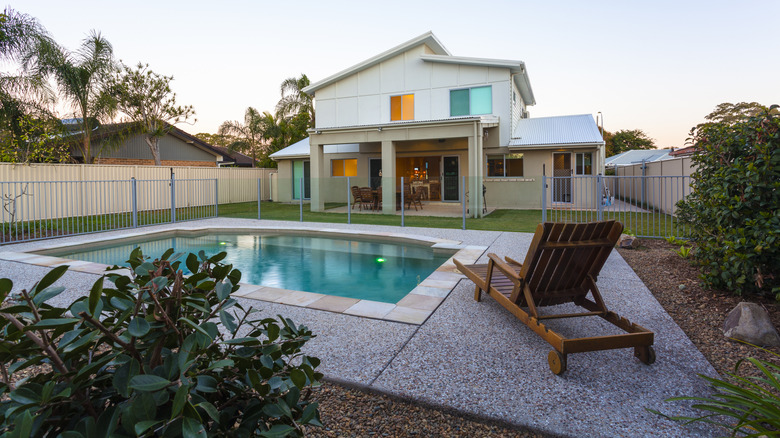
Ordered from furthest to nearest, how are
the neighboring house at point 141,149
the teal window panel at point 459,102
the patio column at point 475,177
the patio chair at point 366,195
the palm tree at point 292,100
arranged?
the palm tree at point 292,100 → the neighboring house at point 141,149 → the teal window panel at point 459,102 → the patio chair at point 366,195 → the patio column at point 475,177

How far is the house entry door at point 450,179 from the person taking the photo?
17.6m

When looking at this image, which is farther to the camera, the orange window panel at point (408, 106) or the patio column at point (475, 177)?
the orange window panel at point (408, 106)

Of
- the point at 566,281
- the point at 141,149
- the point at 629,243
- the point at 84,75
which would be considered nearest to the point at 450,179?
the point at 629,243

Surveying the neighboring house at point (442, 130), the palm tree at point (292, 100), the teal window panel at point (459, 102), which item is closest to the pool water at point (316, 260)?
the neighboring house at point (442, 130)

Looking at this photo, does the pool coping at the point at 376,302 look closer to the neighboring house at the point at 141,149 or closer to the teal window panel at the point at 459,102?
the teal window panel at the point at 459,102

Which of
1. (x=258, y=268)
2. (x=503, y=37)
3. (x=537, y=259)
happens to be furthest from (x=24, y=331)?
(x=503, y=37)

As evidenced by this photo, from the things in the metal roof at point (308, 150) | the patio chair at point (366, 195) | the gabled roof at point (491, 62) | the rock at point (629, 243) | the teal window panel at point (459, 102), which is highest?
the gabled roof at point (491, 62)

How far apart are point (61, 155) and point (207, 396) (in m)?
18.2

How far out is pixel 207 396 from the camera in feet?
A: 4.50

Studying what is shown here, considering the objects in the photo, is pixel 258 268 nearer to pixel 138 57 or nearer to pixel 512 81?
pixel 512 81

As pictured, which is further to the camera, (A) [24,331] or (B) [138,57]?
(B) [138,57]

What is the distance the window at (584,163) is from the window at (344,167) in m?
10.1

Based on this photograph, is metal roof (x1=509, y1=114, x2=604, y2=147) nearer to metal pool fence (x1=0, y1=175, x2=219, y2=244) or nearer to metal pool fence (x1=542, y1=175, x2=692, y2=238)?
metal pool fence (x1=542, y1=175, x2=692, y2=238)

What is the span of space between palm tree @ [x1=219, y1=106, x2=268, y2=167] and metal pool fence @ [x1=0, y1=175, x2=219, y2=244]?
335 inches
